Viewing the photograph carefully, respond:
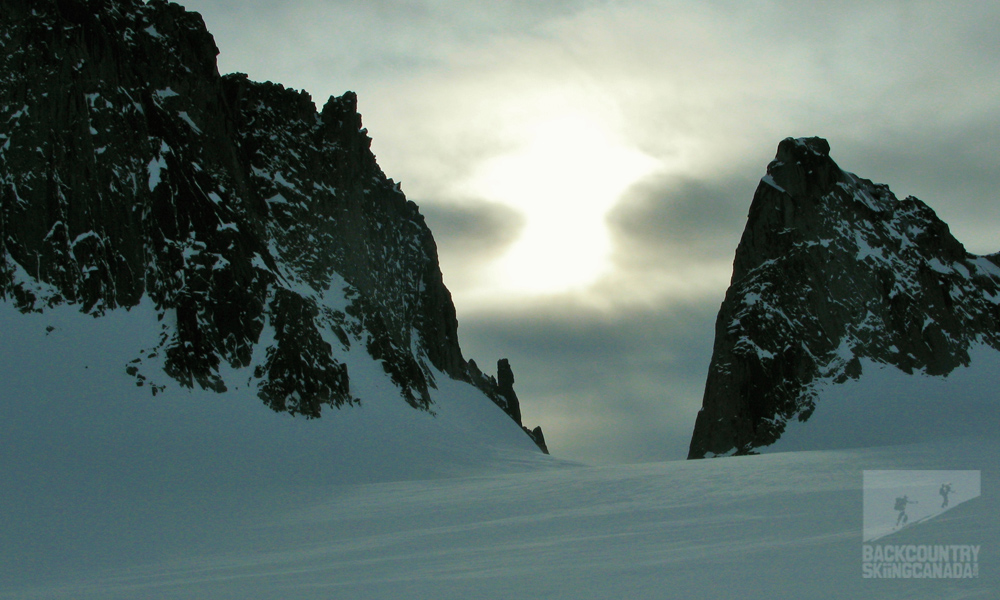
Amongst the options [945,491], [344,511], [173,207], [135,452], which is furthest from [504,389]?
[945,491]

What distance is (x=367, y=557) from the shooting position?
63.1ft

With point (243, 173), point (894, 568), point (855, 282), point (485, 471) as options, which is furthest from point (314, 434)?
point (855, 282)

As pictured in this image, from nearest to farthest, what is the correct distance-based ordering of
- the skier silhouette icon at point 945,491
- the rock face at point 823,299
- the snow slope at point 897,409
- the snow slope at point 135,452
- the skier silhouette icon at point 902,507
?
1. the skier silhouette icon at point 902,507
2. the skier silhouette icon at point 945,491
3. the snow slope at point 135,452
4. the snow slope at point 897,409
5. the rock face at point 823,299

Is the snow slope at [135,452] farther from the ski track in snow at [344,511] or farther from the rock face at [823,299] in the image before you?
the rock face at [823,299]

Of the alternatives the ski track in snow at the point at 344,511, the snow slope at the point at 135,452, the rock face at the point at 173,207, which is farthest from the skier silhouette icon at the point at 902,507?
the rock face at the point at 173,207

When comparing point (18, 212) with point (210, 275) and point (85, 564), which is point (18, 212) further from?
point (85, 564)

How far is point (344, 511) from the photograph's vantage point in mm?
32500

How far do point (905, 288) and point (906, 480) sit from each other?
94653 mm

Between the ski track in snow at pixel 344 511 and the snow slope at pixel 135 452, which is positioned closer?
the ski track in snow at pixel 344 511

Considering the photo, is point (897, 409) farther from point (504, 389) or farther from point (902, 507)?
point (902, 507)

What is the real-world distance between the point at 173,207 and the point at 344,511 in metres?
37.9

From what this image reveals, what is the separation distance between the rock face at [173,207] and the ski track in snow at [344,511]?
2727 millimetres

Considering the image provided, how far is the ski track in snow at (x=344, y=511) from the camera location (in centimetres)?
1454

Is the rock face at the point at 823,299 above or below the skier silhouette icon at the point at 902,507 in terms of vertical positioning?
above
